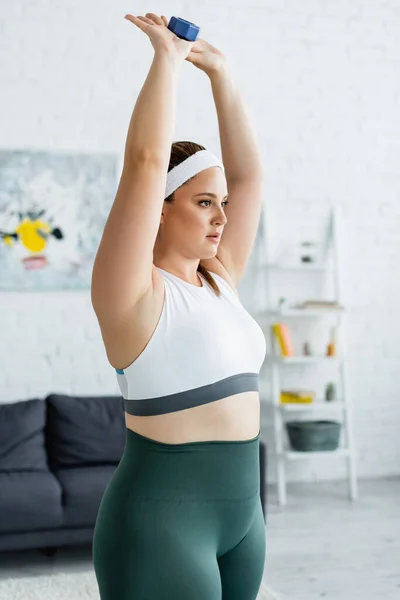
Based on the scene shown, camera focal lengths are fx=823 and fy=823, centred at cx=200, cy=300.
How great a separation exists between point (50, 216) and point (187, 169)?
357 cm

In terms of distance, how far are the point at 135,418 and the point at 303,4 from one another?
4568mm

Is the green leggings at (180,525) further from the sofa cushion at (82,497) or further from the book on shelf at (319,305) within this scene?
the book on shelf at (319,305)

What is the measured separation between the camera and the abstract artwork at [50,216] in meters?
4.57

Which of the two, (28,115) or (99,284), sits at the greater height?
(99,284)

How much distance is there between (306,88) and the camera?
5164mm

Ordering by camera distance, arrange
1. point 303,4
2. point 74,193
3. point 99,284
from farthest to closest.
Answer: point 303,4 < point 74,193 < point 99,284

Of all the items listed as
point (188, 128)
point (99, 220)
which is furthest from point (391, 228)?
point (99, 220)

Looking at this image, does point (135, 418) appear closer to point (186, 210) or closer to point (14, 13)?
point (186, 210)

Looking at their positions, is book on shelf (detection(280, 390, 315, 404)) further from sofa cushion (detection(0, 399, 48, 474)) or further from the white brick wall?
sofa cushion (detection(0, 399, 48, 474))

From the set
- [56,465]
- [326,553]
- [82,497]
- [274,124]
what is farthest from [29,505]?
[274,124]

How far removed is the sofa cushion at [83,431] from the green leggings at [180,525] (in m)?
2.78

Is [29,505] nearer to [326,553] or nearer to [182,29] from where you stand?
[326,553]

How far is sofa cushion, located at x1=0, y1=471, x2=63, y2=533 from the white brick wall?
43.1 inches

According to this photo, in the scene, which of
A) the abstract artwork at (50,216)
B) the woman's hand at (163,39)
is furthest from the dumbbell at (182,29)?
the abstract artwork at (50,216)
